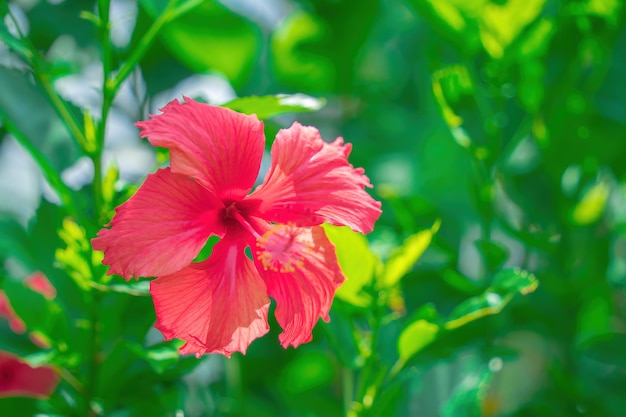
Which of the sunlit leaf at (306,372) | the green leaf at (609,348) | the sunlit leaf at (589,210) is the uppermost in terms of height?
the sunlit leaf at (589,210)

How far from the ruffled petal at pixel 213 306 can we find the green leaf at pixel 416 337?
0.51 feet

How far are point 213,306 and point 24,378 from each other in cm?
30

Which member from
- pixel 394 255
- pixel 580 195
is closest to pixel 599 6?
pixel 580 195

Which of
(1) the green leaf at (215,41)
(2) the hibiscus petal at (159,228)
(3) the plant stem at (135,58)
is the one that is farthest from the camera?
(1) the green leaf at (215,41)

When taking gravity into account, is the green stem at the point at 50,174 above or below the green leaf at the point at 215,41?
above

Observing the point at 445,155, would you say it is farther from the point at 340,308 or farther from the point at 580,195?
the point at 340,308

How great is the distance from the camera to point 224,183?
0.49 metres

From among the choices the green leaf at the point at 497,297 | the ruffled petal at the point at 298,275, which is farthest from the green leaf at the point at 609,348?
the ruffled petal at the point at 298,275

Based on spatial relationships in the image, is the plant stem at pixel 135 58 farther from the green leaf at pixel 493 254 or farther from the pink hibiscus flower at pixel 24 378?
the green leaf at pixel 493 254

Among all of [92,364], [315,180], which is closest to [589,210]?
[315,180]

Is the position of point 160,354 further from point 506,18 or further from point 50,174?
point 506,18

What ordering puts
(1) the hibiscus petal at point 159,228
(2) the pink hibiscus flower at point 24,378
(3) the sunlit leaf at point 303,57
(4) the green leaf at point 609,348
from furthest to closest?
(3) the sunlit leaf at point 303,57
(4) the green leaf at point 609,348
(2) the pink hibiscus flower at point 24,378
(1) the hibiscus petal at point 159,228

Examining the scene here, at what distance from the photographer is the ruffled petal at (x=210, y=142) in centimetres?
45

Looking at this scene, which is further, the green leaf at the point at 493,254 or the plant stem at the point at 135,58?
the green leaf at the point at 493,254
